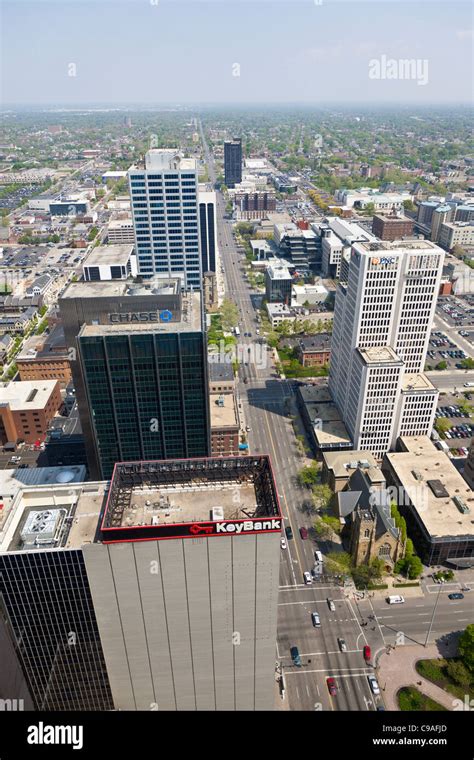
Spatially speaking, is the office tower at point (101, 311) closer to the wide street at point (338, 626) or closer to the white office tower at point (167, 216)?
the wide street at point (338, 626)

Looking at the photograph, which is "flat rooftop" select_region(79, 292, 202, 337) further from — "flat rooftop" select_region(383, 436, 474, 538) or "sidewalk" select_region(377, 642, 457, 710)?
"sidewalk" select_region(377, 642, 457, 710)

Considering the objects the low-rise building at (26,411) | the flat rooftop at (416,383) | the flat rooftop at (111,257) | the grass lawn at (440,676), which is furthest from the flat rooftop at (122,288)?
the flat rooftop at (111,257)

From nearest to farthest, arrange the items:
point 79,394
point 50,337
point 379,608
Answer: point 79,394, point 379,608, point 50,337

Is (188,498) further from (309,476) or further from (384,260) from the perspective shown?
(384,260)

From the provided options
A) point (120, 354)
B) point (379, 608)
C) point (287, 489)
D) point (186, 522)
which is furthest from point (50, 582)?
point (287, 489)

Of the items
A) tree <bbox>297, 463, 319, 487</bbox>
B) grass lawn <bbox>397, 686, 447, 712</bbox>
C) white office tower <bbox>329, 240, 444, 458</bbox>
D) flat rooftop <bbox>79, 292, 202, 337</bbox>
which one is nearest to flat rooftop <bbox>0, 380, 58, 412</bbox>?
flat rooftop <bbox>79, 292, 202, 337</bbox>
